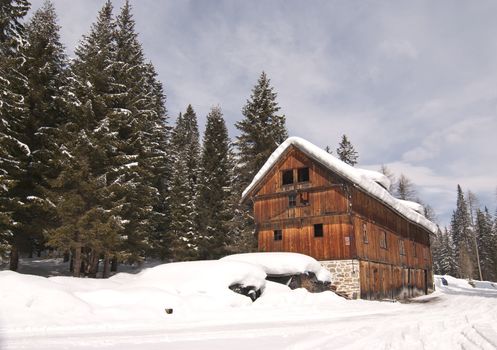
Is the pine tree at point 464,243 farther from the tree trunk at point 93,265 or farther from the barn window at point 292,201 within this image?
the tree trunk at point 93,265

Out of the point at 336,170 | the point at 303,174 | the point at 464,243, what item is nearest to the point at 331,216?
the point at 336,170

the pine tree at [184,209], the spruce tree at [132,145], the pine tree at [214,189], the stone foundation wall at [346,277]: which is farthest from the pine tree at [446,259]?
Result: the spruce tree at [132,145]

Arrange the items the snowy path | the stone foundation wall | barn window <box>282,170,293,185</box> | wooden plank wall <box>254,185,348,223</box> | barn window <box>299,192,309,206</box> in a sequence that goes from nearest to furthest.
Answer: the snowy path → the stone foundation wall → wooden plank wall <box>254,185,348,223</box> → barn window <box>299,192,309,206</box> → barn window <box>282,170,293,185</box>

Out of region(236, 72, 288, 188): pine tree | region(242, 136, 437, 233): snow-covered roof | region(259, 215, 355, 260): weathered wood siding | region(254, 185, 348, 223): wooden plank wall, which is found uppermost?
region(236, 72, 288, 188): pine tree

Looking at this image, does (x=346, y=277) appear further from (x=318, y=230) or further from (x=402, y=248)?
(x=402, y=248)

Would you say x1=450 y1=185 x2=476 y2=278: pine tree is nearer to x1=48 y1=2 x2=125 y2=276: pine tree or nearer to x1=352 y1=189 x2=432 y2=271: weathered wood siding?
x1=352 y1=189 x2=432 y2=271: weathered wood siding

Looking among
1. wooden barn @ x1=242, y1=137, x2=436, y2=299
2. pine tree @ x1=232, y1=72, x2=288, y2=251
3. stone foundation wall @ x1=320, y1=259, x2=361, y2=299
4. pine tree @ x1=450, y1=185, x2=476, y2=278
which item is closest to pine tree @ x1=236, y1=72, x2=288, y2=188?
pine tree @ x1=232, y1=72, x2=288, y2=251

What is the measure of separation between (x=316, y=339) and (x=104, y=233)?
1512 cm

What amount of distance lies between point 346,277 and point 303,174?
7142mm

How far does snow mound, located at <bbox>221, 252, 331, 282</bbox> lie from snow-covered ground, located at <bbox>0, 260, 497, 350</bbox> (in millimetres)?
1525

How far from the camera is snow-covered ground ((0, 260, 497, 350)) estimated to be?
855cm

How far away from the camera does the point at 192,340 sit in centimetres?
901

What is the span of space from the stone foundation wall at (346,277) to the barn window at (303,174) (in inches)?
222

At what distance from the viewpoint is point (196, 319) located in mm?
12516
